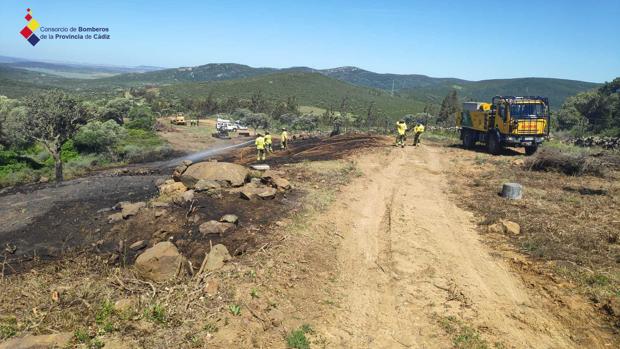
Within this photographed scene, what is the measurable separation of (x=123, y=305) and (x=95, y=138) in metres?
28.4

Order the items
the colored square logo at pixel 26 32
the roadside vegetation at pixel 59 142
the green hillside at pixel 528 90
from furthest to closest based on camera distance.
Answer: the green hillside at pixel 528 90 → the colored square logo at pixel 26 32 → the roadside vegetation at pixel 59 142

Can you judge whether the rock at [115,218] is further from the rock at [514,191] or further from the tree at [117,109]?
the tree at [117,109]

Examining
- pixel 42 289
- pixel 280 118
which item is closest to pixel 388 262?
pixel 42 289

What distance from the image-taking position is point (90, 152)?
103 feet

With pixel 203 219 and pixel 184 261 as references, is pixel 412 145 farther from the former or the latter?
pixel 184 261

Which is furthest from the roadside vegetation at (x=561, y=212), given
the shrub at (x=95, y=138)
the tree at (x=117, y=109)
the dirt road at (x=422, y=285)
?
the tree at (x=117, y=109)

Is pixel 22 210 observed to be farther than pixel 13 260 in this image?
Yes

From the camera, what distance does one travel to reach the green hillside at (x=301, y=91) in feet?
352

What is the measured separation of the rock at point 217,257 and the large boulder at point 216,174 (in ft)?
15.1

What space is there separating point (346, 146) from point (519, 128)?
9.17 metres

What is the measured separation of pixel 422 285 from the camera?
25.5 ft

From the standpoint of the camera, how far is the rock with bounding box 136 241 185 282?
7500mm

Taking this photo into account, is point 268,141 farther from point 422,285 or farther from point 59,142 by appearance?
point 422,285

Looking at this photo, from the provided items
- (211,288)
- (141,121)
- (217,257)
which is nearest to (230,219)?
(217,257)
